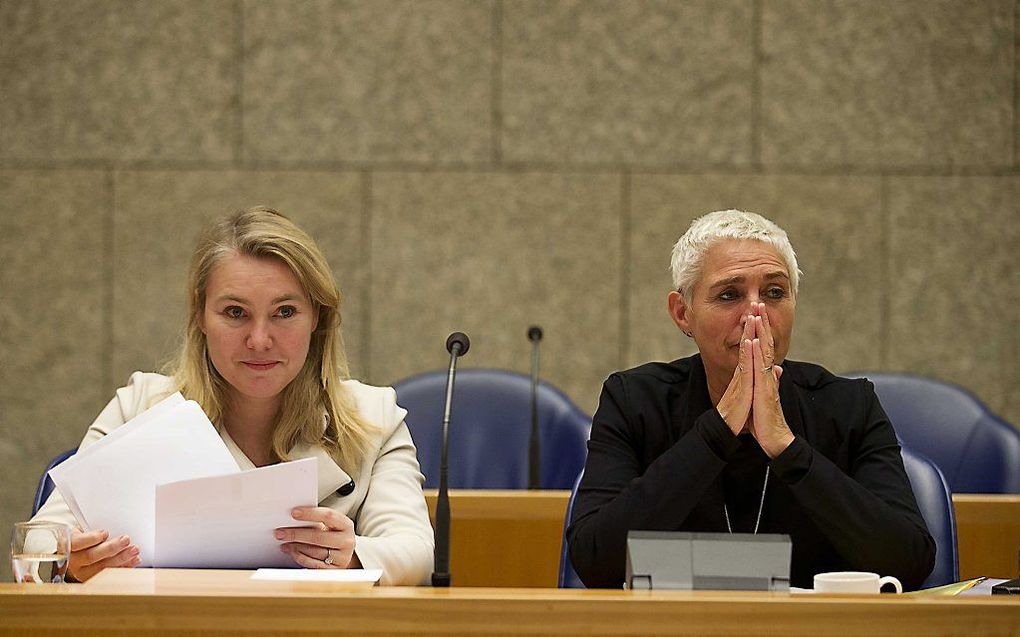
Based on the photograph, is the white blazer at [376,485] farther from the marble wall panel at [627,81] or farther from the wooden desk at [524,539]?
the marble wall panel at [627,81]

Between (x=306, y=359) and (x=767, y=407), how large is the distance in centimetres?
94

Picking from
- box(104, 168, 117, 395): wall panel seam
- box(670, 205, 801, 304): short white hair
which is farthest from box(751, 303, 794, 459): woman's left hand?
box(104, 168, 117, 395): wall panel seam

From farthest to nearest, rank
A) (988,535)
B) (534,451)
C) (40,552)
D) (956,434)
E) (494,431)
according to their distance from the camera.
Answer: (494,431)
(956,434)
(534,451)
(988,535)
(40,552)

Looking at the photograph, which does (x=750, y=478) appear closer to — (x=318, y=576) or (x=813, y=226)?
(x=318, y=576)

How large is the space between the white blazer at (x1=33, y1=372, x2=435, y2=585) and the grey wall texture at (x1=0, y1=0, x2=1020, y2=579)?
7.39 ft

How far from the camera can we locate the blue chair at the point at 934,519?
2482mm

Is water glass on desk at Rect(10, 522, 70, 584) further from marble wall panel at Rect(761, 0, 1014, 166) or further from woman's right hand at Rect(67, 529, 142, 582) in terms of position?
marble wall panel at Rect(761, 0, 1014, 166)

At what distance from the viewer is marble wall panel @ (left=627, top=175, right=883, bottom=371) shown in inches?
194

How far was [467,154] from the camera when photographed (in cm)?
492

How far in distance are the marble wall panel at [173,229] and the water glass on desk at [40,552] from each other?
2.95 m

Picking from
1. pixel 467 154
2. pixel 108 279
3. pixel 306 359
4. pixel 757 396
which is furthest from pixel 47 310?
pixel 757 396

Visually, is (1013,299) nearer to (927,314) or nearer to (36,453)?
(927,314)

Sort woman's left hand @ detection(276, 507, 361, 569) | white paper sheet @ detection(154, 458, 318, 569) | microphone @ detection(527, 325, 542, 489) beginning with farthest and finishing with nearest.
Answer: microphone @ detection(527, 325, 542, 489), woman's left hand @ detection(276, 507, 361, 569), white paper sheet @ detection(154, 458, 318, 569)

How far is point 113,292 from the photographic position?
491cm
